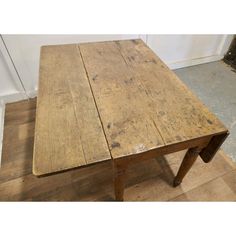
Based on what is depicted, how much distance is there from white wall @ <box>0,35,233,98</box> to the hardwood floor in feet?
2.09

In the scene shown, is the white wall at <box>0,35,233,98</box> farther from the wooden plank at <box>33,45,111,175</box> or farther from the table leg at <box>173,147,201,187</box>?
the table leg at <box>173,147,201,187</box>

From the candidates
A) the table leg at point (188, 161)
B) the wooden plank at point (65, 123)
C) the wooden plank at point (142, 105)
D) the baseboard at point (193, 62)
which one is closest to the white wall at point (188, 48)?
the baseboard at point (193, 62)

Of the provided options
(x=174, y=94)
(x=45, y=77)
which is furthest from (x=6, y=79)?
(x=174, y=94)

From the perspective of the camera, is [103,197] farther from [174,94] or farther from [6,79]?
[6,79]

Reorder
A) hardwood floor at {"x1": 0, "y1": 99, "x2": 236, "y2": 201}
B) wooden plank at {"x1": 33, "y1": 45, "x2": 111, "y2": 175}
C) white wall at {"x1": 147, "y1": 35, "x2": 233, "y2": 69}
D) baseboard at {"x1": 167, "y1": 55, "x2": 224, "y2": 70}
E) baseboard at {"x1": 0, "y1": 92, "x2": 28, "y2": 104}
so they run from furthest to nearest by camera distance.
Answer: baseboard at {"x1": 167, "y1": 55, "x2": 224, "y2": 70} < white wall at {"x1": 147, "y1": 35, "x2": 233, "y2": 69} < baseboard at {"x1": 0, "y1": 92, "x2": 28, "y2": 104} < hardwood floor at {"x1": 0, "y1": 99, "x2": 236, "y2": 201} < wooden plank at {"x1": 33, "y1": 45, "x2": 111, "y2": 175}

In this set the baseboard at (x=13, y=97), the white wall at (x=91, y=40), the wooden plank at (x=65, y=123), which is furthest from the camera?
the baseboard at (x=13, y=97)

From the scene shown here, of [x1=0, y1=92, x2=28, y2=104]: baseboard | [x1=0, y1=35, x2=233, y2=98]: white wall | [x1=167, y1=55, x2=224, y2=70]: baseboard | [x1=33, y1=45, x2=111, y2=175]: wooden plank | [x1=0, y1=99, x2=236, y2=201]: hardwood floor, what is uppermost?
[x1=33, y1=45, x2=111, y2=175]: wooden plank

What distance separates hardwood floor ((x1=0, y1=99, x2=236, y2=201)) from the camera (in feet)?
3.71

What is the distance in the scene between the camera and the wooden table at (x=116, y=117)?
2.23 ft

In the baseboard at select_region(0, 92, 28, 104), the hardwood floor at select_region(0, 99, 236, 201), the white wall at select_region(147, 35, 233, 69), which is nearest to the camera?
the hardwood floor at select_region(0, 99, 236, 201)

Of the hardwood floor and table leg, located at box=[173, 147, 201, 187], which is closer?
table leg, located at box=[173, 147, 201, 187]

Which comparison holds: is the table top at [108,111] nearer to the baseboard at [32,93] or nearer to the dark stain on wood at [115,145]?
the dark stain on wood at [115,145]

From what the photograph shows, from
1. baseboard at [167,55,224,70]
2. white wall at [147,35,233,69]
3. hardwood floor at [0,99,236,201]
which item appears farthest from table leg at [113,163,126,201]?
baseboard at [167,55,224,70]
